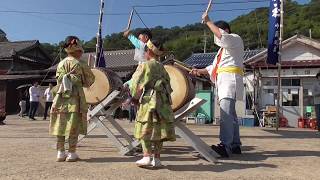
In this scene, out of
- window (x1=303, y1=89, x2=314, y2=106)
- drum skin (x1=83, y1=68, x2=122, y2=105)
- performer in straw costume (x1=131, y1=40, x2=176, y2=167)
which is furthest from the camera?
window (x1=303, y1=89, x2=314, y2=106)

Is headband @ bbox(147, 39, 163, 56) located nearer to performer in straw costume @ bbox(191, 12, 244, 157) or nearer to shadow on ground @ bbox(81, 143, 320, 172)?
performer in straw costume @ bbox(191, 12, 244, 157)

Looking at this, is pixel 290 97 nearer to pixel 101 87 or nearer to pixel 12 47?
pixel 101 87

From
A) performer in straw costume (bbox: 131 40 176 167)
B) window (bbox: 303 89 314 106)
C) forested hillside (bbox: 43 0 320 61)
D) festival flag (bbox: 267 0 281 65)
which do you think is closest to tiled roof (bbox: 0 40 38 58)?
forested hillside (bbox: 43 0 320 61)

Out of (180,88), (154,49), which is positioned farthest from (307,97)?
(154,49)

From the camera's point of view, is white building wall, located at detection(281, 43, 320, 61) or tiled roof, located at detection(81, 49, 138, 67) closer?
white building wall, located at detection(281, 43, 320, 61)

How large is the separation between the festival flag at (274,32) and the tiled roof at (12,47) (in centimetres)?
2313

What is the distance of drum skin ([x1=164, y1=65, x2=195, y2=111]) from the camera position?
606cm

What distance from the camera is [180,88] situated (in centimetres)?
613

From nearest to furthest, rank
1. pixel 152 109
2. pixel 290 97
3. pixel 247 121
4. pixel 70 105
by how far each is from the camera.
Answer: pixel 152 109, pixel 70 105, pixel 247 121, pixel 290 97

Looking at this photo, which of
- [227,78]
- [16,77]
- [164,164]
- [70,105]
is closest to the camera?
[164,164]

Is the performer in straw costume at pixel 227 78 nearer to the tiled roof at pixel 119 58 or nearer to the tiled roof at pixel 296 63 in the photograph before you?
the tiled roof at pixel 296 63

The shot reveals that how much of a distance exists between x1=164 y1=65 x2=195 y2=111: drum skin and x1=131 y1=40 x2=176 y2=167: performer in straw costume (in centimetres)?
81

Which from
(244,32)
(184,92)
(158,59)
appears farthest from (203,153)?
(244,32)

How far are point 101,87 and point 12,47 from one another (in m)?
30.5
